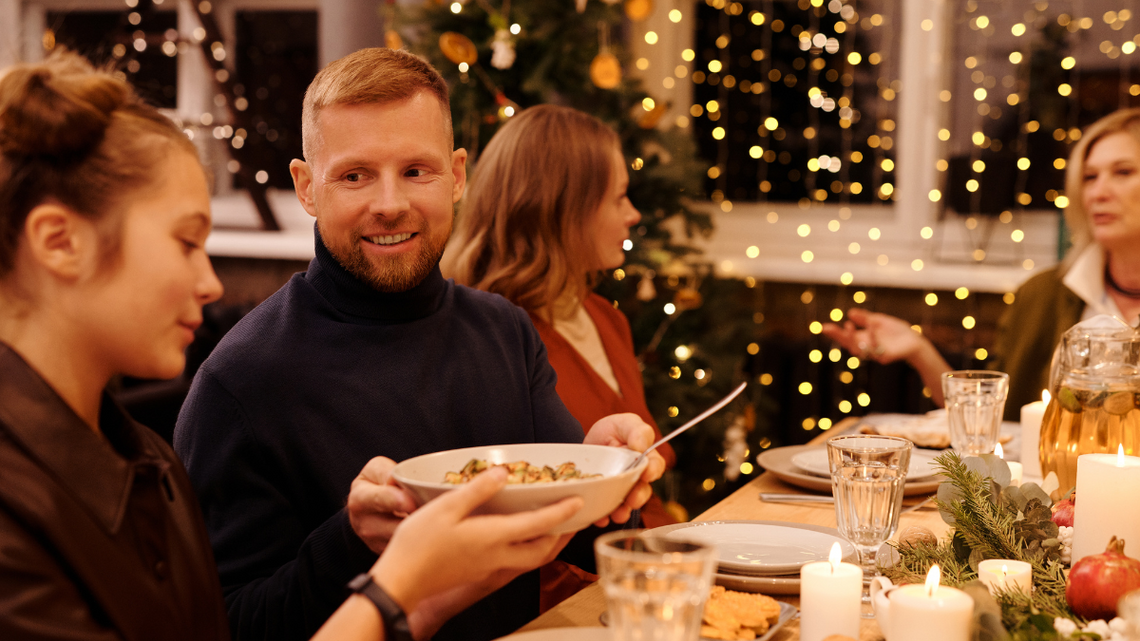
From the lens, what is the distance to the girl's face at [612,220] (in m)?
2.19

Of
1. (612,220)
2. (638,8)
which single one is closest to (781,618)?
(612,220)

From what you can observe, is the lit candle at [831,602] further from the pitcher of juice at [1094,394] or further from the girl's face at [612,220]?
the girl's face at [612,220]

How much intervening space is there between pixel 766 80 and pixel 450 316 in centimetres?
274

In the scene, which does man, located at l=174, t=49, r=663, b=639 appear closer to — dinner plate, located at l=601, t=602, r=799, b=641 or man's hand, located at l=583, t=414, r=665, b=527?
man's hand, located at l=583, t=414, r=665, b=527

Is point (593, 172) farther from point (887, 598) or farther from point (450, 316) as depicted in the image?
point (887, 598)

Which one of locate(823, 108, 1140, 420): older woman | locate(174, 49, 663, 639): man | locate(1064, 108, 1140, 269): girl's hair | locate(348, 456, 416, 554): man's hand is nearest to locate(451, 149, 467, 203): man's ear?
locate(174, 49, 663, 639): man

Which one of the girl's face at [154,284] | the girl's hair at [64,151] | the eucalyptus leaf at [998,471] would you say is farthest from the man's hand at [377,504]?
the eucalyptus leaf at [998,471]

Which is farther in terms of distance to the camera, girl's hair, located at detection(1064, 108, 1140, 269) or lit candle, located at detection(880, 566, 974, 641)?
girl's hair, located at detection(1064, 108, 1140, 269)

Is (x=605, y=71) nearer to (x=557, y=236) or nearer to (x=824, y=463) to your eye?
(x=557, y=236)

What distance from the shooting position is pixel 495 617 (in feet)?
4.60

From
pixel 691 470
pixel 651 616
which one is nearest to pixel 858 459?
pixel 651 616

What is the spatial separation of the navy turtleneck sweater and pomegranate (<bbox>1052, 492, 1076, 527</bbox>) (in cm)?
72

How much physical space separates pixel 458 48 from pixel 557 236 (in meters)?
1.10

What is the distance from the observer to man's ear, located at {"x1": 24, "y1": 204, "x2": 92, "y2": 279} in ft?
2.72
